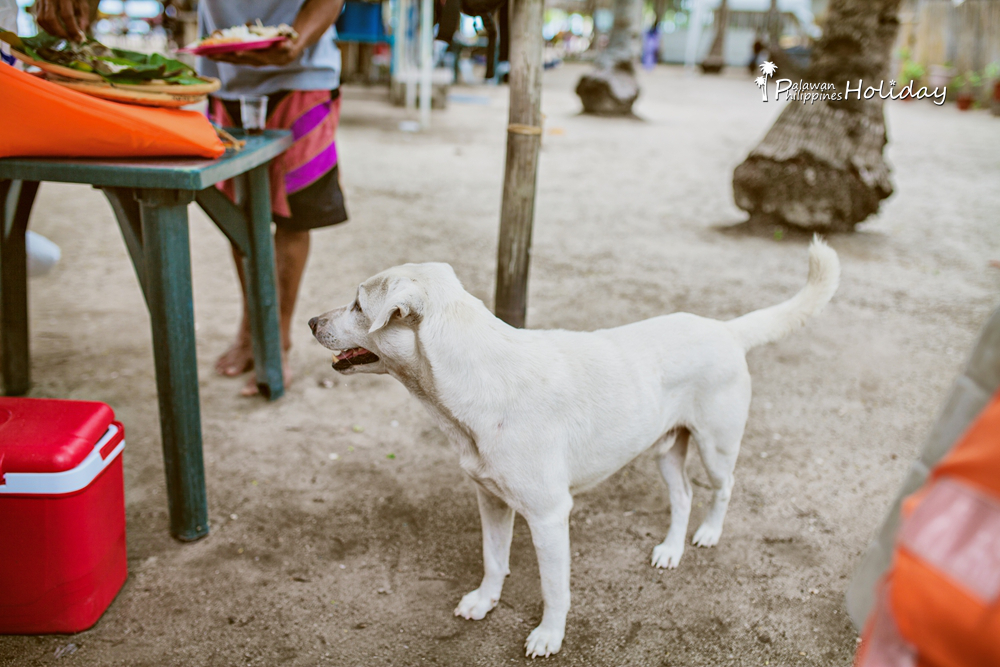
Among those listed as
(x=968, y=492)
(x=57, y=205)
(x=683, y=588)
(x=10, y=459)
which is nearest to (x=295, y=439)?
(x=10, y=459)

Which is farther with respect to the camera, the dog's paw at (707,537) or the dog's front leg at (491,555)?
the dog's paw at (707,537)

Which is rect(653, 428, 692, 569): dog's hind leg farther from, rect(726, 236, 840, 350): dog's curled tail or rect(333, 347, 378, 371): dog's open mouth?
rect(333, 347, 378, 371): dog's open mouth

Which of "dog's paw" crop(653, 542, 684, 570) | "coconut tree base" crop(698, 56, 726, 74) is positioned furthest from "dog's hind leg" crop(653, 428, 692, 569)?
"coconut tree base" crop(698, 56, 726, 74)

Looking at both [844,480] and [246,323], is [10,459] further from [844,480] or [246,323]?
[844,480]

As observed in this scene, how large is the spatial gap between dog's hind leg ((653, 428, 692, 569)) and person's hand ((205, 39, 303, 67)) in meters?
2.11

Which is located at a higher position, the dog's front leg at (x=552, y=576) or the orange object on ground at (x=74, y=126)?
the orange object on ground at (x=74, y=126)

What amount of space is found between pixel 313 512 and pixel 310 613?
562mm

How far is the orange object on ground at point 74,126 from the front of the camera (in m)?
2.17

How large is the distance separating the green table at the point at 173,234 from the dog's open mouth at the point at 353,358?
591 mm

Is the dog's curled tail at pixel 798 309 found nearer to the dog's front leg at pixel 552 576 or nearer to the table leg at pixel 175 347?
the dog's front leg at pixel 552 576

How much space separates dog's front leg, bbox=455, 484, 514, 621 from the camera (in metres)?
2.35

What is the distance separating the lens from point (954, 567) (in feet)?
3.00

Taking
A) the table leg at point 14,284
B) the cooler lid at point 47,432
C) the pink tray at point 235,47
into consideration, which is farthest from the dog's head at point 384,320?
the table leg at point 14,284

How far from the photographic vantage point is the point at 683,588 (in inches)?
100
